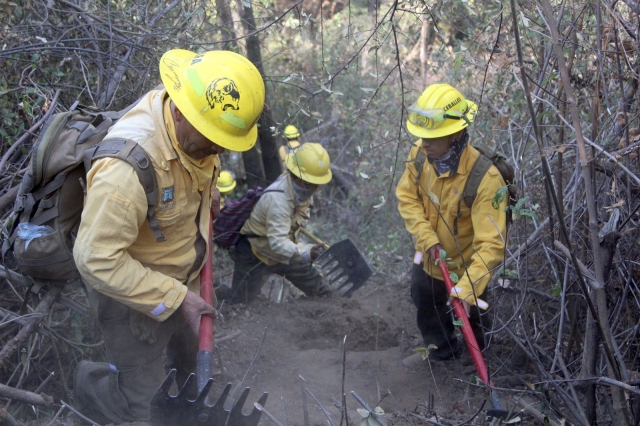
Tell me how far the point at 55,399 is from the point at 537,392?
2969 millimetres

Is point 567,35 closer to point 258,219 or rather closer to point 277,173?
point 258,219

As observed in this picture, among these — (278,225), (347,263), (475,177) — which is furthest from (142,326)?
(347,263)

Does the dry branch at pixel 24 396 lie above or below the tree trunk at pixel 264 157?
above

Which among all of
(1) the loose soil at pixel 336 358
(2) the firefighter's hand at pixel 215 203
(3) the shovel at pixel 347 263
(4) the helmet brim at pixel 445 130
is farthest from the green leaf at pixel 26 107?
(3) the shovel at pixel 347 263

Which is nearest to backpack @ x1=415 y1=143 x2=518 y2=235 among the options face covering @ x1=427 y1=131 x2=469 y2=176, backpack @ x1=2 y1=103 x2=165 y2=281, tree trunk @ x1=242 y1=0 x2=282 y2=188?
face covering @ x1=427 y1=131 x2=469 y2=176

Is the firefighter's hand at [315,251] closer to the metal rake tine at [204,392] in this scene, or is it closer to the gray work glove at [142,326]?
the gray work glove at [142,326]

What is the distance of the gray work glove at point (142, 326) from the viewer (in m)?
3.24

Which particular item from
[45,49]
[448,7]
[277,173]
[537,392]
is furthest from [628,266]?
[277,173]

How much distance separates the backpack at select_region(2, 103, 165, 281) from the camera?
2.96m

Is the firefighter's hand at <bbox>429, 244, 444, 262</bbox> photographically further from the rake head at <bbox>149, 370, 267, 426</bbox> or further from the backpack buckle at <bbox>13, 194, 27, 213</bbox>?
the backpack buckle at <bbox>13, 194, 27, 213</bbox>

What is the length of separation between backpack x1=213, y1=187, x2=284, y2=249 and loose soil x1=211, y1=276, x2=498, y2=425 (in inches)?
26.0

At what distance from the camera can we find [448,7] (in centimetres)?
355

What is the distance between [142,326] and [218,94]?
Answer: 133 centimetres

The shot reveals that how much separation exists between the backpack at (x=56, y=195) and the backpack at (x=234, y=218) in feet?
8.99
